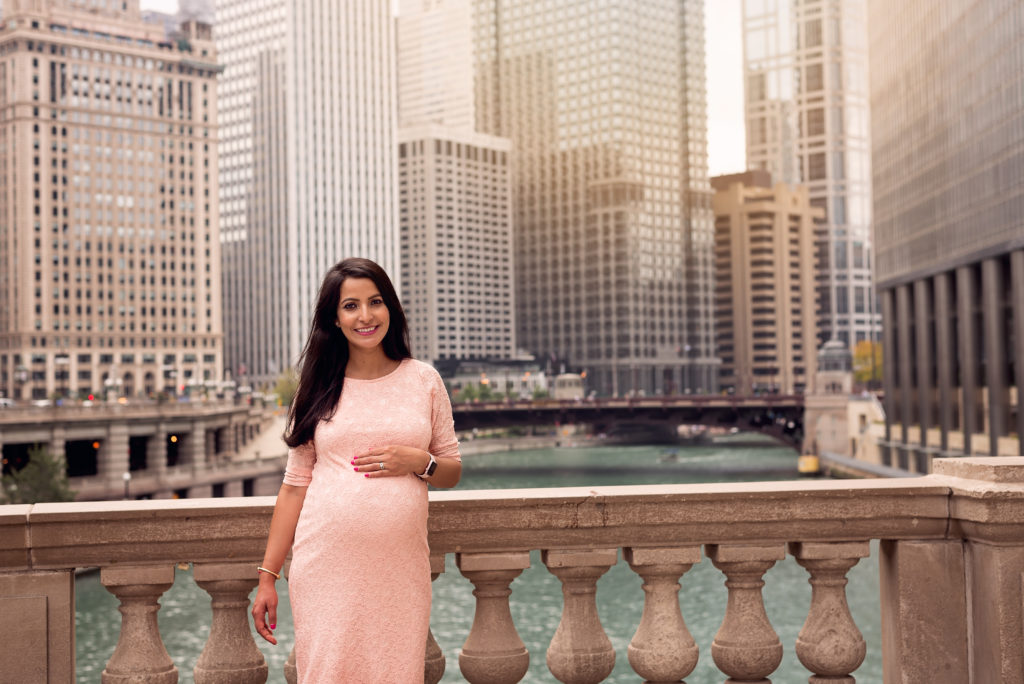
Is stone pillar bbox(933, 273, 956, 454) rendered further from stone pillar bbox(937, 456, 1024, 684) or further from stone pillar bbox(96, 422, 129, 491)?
stone pillar bbox(937, 456, 1024, 684)

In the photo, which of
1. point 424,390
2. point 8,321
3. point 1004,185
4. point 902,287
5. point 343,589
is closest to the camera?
point 343,589

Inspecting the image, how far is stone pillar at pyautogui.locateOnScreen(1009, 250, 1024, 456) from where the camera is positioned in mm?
71188

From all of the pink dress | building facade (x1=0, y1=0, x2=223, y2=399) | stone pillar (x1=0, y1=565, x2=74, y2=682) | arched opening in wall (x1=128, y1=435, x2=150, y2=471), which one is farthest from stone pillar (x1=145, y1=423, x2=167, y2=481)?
the pink dress

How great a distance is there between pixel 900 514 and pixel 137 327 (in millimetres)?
186316

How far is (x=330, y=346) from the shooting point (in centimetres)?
575

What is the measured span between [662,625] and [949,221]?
86550 mm

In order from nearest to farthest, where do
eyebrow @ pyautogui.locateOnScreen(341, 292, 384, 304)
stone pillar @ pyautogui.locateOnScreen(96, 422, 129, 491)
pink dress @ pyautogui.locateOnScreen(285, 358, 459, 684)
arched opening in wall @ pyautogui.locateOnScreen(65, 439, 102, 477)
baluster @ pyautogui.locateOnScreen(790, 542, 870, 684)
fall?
1. pink dress @ pyautogui.locateOnScreen(285, 358, 459, 684)
2. eyebrow @ pyautogui.locateOnScreen(341, 292, 384, 304)
3. baluster @ pyautogui.locateOnScreen(790, 542, 870, 684)
4. stone pillar @ pyautogui.locateOnScreen(96, 422, 129, 491)
5. arched opening in wall @ pyautogui.locateOnScreen(65, 439, 102, 477)

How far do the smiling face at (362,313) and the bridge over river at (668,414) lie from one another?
102906 millimetres

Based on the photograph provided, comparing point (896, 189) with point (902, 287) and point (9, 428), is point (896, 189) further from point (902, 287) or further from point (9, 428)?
point (9, 428)

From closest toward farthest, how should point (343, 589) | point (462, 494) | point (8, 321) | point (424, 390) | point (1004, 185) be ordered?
point (343, 589)
point (424, 390)
point (462, 494)
point (1004, 185)
point (8, 321)

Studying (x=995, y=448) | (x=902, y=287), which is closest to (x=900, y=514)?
(x=995, y=448)

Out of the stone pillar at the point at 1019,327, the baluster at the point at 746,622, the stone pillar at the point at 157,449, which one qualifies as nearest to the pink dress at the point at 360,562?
the baluster at the point at 746,622

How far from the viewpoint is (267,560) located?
543 centimetres

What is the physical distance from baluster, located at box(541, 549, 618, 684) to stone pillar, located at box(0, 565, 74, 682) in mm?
2560
